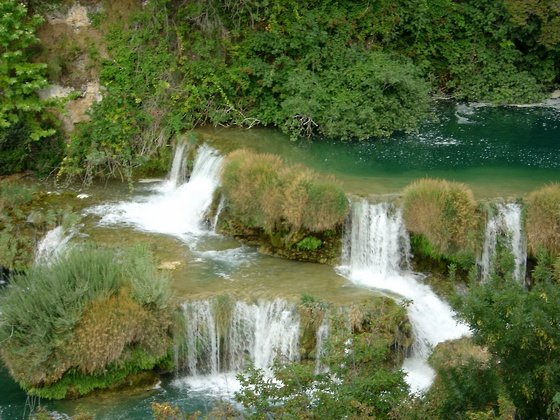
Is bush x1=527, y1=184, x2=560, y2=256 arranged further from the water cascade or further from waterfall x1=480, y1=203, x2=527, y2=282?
the water cascade

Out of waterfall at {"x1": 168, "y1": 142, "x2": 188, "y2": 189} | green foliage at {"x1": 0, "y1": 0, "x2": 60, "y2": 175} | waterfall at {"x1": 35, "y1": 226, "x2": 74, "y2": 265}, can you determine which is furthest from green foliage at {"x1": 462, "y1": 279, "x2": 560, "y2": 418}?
green foliage at {"x1": 0, "y1": 0, "x2": 60, "y2": 175}

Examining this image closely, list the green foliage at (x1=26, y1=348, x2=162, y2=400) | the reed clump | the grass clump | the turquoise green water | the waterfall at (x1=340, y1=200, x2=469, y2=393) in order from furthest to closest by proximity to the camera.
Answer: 1. the turquoise green water
2. the reed clump
3. the waterfall at (x1=340, y1=200, x2=469, y2=393)
4. the green foliage at (x1=26, y1=348, x2=162, y2=400)
5. the grass clump

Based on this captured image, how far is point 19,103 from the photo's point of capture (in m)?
17.4

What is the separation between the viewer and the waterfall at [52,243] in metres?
15.0

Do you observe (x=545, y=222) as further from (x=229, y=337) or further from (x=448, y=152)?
Answer: (x=229, y=337)

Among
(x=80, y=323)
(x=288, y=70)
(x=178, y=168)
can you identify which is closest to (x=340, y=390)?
(x=80, y=323)

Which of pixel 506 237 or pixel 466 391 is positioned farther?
pixel 506 237

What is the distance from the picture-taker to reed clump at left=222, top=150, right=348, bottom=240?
1441cm

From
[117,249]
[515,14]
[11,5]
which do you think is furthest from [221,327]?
[515,14]

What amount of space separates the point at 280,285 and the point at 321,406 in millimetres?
4889

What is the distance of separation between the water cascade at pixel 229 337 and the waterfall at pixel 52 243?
124 inches

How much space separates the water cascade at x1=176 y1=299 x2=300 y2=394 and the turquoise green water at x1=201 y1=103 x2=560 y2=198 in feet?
10.7

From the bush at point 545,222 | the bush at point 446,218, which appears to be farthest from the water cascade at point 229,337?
the bush at point 545,222

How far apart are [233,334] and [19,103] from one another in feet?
23.8
